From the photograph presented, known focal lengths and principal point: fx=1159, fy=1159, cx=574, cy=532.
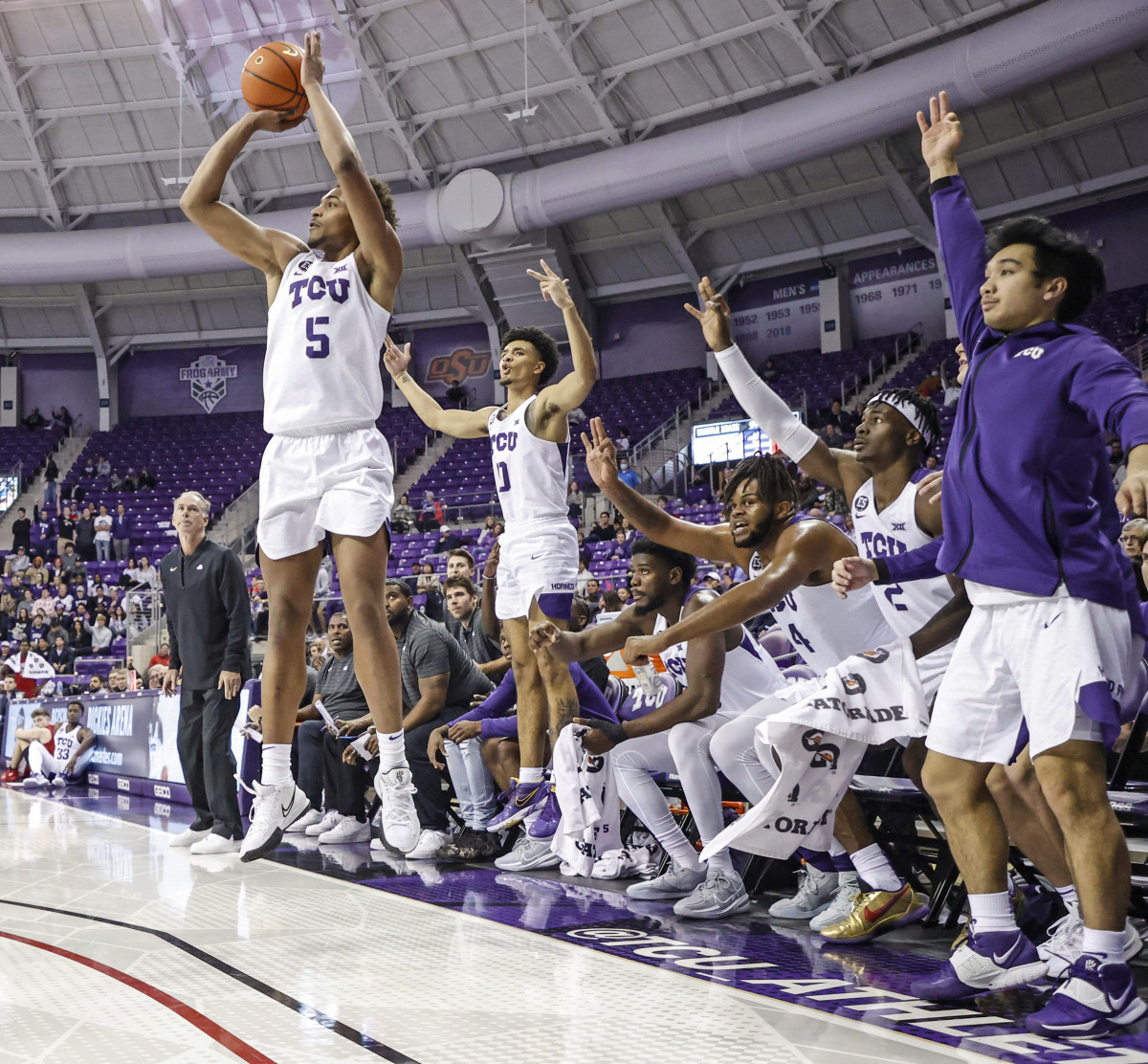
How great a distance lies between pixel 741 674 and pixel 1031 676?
6.74 feet

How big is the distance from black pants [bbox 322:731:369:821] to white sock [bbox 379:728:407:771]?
2352 millimetres

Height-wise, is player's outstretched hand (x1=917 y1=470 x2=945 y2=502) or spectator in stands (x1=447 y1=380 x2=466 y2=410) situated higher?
spectator in stands (x1=447 y1=380 x2=466 y2=410)

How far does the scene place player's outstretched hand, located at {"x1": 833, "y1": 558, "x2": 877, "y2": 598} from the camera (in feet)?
10.5

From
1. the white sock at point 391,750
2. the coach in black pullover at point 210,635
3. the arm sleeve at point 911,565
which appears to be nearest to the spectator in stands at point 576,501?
the coach in black pullover at point 210,635

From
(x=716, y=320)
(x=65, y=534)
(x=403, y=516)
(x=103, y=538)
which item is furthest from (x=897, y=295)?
(x=716, y=320)

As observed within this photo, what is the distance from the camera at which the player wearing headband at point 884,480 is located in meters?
4.02

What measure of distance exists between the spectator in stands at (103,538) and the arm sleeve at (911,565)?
66.4ft

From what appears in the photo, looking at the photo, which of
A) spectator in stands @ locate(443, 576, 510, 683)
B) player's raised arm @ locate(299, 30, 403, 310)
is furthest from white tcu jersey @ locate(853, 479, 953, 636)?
spectator in stands @ locate(443, 576, 510, 683)

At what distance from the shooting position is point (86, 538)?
71.2ft

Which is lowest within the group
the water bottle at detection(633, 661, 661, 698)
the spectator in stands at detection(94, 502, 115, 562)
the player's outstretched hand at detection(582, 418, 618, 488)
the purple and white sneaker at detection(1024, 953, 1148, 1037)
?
the purple and white sneaker at detection(1024, 953, 1148, 1037)

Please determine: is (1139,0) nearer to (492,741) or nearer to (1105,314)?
(1105,314)

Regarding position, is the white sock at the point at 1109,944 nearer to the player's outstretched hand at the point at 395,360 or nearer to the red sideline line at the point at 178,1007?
→ the red sideline line at the point at 178,1007

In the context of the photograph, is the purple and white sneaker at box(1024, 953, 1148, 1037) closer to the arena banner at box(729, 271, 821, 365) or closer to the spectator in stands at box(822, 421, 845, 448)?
the spectator in stands at box(822, 421, 845, 448)

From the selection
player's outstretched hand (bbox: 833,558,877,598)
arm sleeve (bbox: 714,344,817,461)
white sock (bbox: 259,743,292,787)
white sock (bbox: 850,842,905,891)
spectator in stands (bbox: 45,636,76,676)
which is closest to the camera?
player's outstretched hand (bbox: 833,558,877,598)
